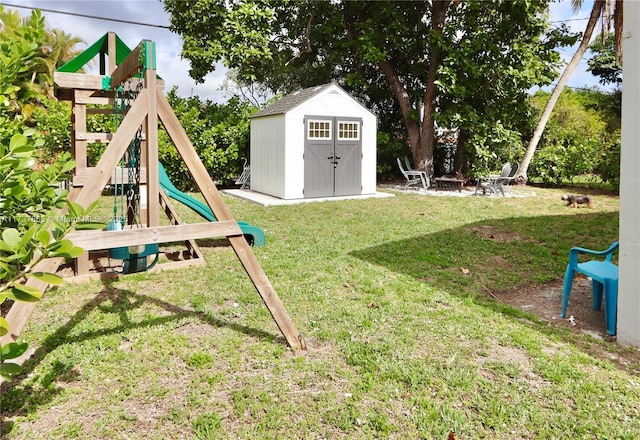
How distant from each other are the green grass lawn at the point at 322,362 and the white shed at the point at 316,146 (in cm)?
694

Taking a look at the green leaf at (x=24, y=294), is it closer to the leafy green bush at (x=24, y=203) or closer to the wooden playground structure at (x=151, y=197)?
the leafy green bush at (x=24, y=203)

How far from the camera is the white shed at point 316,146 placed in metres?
12.6

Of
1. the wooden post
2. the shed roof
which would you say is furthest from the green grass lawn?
the shed roof

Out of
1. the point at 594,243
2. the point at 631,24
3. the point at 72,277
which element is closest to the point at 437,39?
the point at 594,243

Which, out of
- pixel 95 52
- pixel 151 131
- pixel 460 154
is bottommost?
pixel 151 131

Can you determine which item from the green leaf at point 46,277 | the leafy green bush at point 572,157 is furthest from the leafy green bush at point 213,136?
the green leaf at point 46,277

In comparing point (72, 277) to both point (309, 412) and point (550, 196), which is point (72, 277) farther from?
point (550, 196)

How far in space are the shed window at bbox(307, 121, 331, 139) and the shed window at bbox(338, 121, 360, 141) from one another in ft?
1.25

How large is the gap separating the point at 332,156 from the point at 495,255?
7.44 m

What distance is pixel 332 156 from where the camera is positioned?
13.2 meters

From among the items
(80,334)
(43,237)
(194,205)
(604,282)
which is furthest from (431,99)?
(43,237)

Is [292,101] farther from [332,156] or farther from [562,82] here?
[562,82]

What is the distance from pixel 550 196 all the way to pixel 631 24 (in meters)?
11.3

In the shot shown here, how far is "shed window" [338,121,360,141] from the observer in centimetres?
1331
